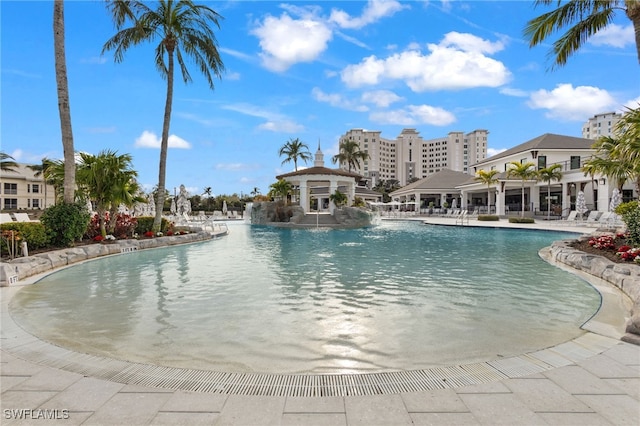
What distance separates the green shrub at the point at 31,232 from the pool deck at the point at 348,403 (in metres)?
7.70

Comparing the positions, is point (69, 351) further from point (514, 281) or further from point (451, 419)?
point (514, 281)

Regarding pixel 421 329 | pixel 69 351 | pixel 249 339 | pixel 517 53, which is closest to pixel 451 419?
pixel 421 329

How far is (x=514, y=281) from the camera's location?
7.50 metres

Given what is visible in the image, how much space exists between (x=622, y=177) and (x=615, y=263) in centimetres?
1356

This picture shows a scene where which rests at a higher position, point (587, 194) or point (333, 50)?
point (333, 50)

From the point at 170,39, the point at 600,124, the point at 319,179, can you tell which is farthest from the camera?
the point at 600,124

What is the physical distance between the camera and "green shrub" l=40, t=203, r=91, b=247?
33.4 ft

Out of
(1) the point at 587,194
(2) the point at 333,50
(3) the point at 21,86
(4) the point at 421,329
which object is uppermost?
(2) the point at 333,50

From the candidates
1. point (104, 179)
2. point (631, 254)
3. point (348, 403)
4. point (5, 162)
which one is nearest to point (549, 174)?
point (631, 254)

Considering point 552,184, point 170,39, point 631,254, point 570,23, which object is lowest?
point 631,254

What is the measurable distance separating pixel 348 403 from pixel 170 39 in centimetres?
1667

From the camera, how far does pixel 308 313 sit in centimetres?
530

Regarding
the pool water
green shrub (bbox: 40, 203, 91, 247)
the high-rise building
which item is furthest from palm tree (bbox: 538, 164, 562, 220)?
the high-rise building

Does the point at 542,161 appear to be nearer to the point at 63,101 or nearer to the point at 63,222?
the point at 63,101
